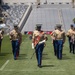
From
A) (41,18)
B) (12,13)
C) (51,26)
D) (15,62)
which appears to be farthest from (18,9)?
(15,62)

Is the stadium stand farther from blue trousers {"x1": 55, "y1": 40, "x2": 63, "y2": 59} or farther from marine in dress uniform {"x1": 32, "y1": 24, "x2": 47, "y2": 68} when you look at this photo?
marine in dress uniform {"x1": 32, "y1": 24, "x2": 47, "y2": 68}

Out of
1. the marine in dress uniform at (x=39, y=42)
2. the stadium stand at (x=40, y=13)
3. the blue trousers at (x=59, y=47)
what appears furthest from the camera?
the stadium stand at (x=40, y=13)

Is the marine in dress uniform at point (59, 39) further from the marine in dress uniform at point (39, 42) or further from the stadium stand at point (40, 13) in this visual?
the stadium stand at point (40, 13)

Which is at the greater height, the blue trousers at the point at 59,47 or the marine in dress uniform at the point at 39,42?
the marine in dress uniform at the point at 39,42

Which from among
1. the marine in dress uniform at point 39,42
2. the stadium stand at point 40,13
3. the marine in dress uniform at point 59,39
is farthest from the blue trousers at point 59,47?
the stadium stand at point 40,13

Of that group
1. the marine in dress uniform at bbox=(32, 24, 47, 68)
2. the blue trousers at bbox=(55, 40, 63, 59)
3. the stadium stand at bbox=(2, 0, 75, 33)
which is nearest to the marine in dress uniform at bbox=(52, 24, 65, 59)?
the blue trousers at bbox=(55, 40, 63, 59)

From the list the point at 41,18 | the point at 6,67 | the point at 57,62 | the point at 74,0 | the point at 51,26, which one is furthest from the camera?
the point at 74,0

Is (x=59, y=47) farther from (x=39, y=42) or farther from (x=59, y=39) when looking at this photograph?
(x=39, y=42)

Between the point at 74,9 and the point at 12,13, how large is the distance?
43.3 feet

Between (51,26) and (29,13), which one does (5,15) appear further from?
(51,26)

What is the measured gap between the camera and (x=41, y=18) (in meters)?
73.9

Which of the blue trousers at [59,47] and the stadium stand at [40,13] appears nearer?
the blue trousers at [59,47]

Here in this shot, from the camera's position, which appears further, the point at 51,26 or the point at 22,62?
the point at 51,26

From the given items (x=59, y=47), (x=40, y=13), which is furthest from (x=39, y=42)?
(x=40, y=13)
